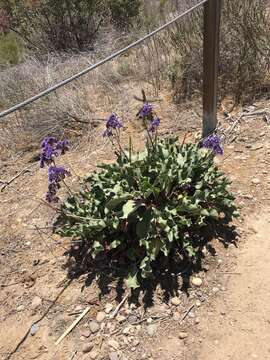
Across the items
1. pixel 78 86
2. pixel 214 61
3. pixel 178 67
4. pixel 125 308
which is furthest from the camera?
pixel 78 86

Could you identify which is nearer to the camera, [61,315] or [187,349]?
[187,349]

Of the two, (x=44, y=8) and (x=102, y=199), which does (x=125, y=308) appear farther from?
(x=44, y=8)

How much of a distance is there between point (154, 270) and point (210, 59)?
175cm

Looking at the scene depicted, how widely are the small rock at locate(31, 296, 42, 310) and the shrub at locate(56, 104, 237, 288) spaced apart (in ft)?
1.37

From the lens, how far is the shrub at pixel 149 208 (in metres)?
2.53

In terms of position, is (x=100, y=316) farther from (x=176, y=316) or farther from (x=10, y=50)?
(x=10, y=50)

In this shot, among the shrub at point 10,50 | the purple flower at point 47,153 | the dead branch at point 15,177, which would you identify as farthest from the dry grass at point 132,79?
the purple flower at point 47,153

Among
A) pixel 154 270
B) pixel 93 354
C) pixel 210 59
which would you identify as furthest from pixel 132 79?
pixel 93 354

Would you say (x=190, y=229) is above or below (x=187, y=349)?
above

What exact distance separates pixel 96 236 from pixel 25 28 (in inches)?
228

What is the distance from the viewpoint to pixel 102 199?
276cm

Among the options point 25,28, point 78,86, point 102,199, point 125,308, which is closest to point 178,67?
point 78,86

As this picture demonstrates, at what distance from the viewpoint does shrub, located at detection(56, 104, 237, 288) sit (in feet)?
8.29

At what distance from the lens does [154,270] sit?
2576 mm
